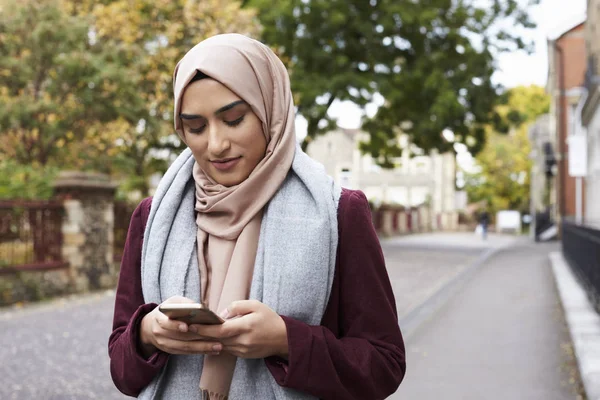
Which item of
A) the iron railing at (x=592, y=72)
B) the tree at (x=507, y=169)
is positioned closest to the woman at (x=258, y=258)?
the iron railing at (x=592, y=72)

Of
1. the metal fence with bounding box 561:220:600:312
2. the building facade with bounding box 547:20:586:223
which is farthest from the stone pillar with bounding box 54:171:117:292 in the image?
the building facade with bounding box 547:20:586:223

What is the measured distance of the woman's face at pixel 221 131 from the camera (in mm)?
1683

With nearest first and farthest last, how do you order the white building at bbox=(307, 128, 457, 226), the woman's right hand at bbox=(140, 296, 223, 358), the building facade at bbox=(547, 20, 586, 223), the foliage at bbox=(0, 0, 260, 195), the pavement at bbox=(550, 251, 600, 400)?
1. the woman's right hand at bbox=(140, 296, 223, 358)
2. the pavement at bbox=(550, 251, 600, 400)
3. the foliage at bbox=(0, 0, 260, 195)
4. the white building at bbox=(307, 128, 457, 226)
5. the building facade at bbox=(547, 20, 586, 223)

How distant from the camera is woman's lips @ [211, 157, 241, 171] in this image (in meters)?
1.73

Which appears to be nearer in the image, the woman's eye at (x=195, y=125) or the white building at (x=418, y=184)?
the woman's eye at (x=195, y=125)

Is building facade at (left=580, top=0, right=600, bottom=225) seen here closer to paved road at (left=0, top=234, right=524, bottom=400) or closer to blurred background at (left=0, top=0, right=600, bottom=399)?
blurred background at (left=0, top=0, right=600, bottom=399)

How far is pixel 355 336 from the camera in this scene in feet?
5.79

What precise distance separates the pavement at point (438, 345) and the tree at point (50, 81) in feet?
17.1

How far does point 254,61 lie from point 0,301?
9.51m

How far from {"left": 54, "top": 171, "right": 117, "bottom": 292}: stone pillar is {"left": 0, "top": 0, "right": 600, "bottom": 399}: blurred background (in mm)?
27

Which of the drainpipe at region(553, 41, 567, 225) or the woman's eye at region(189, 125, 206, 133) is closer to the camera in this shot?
the woman's eye at region(189, 125, 206, 133)

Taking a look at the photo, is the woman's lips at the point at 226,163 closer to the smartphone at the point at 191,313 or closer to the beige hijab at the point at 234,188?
the beige hijab at the point at 234,188

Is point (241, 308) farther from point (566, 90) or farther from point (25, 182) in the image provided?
point (566, 90)

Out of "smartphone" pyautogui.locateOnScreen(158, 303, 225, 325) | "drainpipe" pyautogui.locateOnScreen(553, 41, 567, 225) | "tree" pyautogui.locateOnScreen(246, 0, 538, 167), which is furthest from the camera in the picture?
"drainpipe" pyautogui.locateOnScreen(553, 41, 567, 225)
